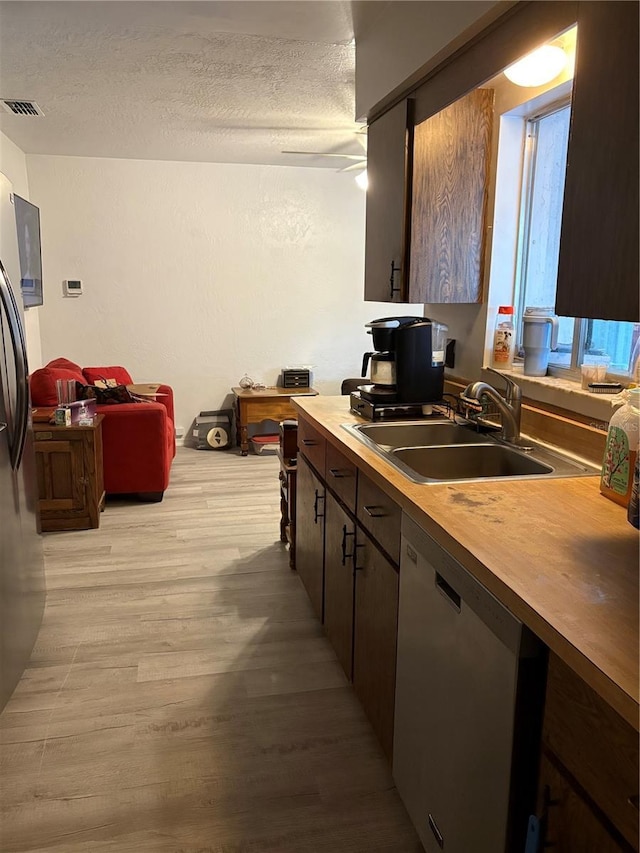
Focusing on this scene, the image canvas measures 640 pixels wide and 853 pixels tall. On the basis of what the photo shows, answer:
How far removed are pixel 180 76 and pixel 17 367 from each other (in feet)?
6.69

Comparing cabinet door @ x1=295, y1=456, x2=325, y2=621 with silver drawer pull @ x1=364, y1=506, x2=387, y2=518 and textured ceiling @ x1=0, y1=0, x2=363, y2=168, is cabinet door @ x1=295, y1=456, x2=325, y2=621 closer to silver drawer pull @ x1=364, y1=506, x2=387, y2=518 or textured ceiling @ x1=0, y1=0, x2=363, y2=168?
silver drawer pull @ x1=364, y1=506, x2=387, y2=518

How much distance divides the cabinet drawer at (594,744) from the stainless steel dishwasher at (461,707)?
75mm

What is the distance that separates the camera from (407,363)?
2.66m

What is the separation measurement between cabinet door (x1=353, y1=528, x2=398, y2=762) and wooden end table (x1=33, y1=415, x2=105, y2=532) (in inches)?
89.0

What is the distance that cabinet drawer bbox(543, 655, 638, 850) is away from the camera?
88 centimetres

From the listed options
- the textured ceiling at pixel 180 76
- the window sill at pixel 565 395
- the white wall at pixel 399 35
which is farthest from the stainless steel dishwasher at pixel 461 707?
the textured ceiling at pixel 180 76

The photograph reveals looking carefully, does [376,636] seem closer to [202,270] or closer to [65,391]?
[65,391]

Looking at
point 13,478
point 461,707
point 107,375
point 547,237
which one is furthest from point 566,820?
point 107,375

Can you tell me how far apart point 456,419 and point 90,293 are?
4.20 meters

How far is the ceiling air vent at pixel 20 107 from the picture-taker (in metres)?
3.93

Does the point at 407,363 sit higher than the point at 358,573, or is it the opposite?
the point at 407,363

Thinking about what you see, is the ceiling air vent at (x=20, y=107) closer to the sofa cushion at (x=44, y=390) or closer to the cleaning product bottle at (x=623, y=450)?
the sofa cushion at (x=44, y=390)

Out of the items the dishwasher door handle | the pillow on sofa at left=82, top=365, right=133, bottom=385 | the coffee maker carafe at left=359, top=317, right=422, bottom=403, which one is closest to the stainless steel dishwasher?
the dishwasher door handle

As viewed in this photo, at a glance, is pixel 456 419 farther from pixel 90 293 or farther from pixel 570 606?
pixel 90 293
